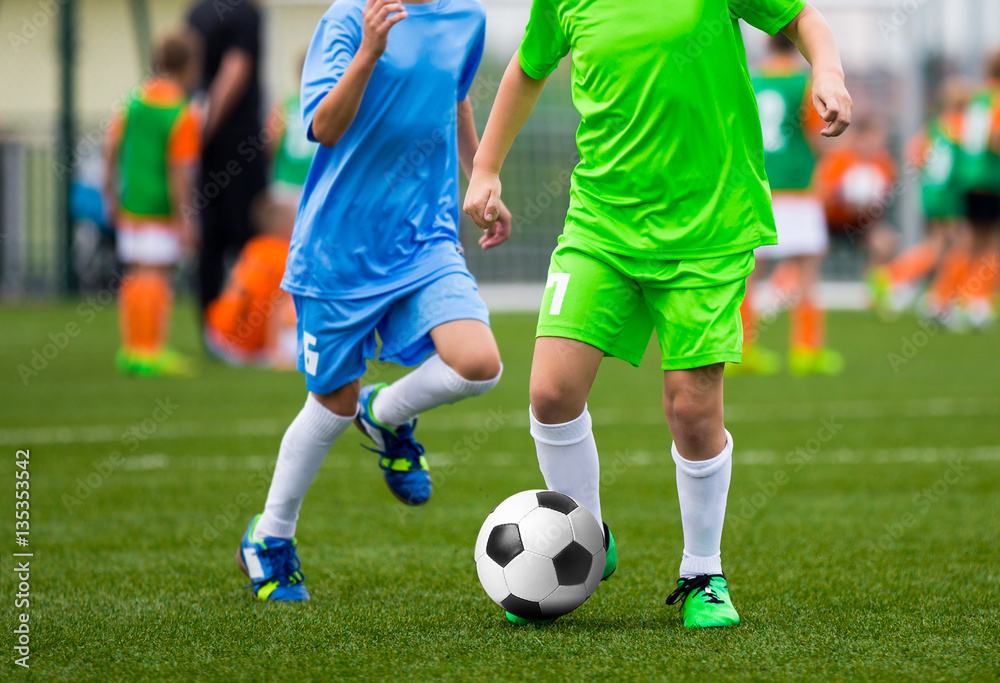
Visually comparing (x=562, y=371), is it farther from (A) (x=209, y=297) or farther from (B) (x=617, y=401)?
(A) (x=209, y=297)

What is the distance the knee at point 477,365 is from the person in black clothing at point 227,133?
21.6ft

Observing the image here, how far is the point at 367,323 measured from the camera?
10.7 feet

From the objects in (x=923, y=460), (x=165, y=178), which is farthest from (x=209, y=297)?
(x=923, y=460)

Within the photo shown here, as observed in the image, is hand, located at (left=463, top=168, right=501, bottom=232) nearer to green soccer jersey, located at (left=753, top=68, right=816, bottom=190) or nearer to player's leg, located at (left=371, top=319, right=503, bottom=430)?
player's leg, located at (left=371, top=319, right=503, bottom=430)

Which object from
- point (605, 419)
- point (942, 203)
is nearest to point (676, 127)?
point (605, 419)

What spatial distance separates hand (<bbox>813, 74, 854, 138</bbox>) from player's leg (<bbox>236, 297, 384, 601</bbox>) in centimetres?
122

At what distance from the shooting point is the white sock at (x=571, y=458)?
9.70 feet

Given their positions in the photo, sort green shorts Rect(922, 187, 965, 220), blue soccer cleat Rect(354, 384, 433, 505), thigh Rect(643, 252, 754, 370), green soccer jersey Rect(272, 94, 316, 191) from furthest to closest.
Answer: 1. green shorts Rect(922, 187, 965, 220)
2. green soccer jersey Rect(272, 94, 316, 191)
3. blue soccer cleat Rect(354, 384, 433, 505)
4. thigh Rect(643, 252, 754, 370)

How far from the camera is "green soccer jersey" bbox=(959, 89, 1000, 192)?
426 inches

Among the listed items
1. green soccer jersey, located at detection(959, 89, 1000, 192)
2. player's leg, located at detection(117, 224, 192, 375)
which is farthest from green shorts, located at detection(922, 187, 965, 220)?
player's leg, located at detection(117, 224, 192, 375)

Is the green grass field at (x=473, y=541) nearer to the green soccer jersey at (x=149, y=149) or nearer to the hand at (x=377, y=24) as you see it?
the hand at (x=377, y=24)

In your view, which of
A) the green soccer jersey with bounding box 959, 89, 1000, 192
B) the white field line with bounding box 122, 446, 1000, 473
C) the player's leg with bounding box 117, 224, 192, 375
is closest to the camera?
the white field line with bounding box 122, 446, 1000, 473

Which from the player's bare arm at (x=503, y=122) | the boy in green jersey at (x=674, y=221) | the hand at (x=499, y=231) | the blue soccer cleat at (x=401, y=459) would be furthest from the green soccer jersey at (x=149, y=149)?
the boy in green jersey at (x=674, y=221)

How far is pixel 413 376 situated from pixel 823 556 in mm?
1253
